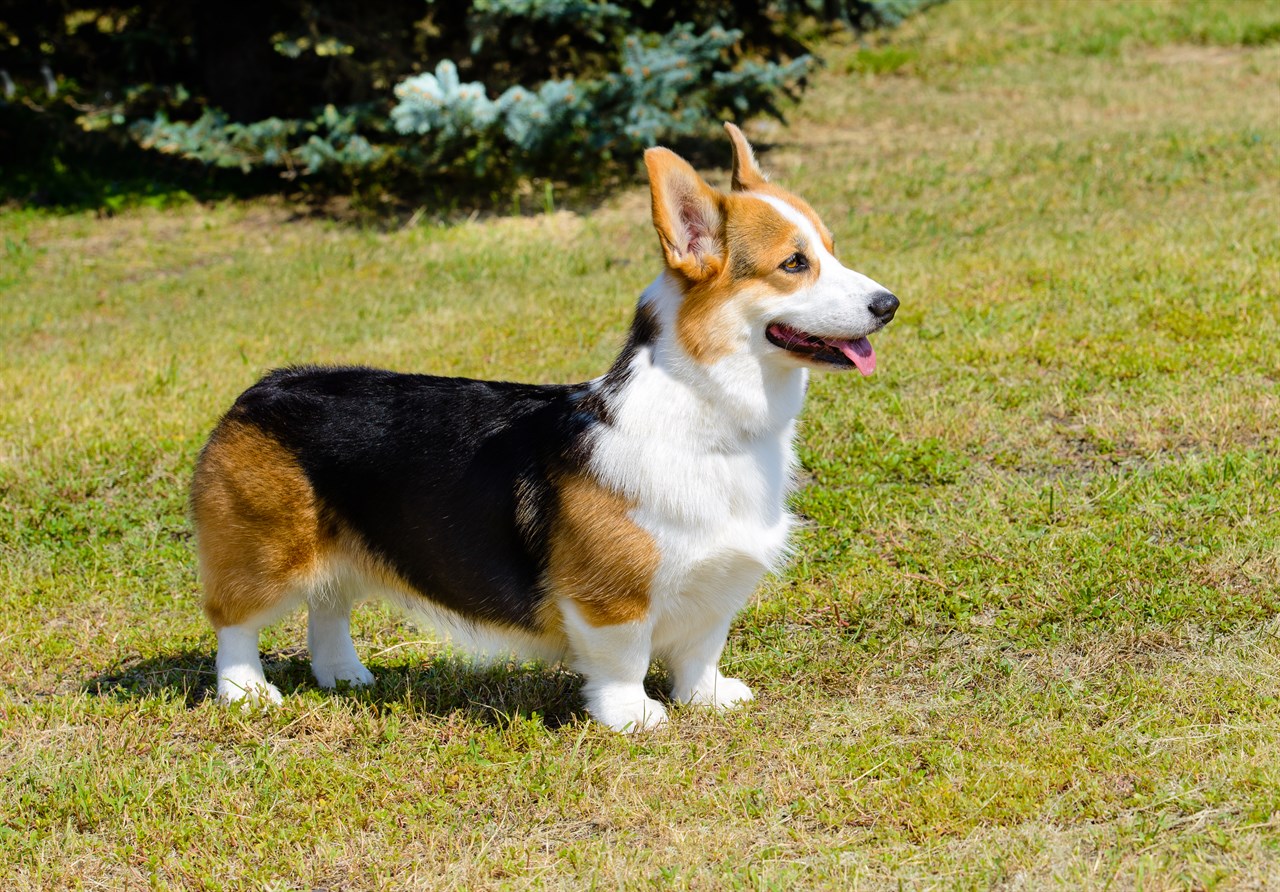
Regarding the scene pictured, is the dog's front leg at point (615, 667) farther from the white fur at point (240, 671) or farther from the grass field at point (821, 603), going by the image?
the white fur at point (240, 671)

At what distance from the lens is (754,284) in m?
3.45

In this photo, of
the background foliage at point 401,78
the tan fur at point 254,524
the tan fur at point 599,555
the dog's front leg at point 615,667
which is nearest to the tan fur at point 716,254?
the tan fur at point 599,555

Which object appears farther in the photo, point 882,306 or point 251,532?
point 251,532

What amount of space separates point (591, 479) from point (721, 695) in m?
0.91

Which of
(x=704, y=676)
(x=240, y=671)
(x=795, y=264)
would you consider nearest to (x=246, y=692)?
(x=240, y=671)

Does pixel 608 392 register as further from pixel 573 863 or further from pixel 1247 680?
pixel 1247 680

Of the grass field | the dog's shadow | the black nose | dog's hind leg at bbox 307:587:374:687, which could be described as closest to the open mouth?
the black nose

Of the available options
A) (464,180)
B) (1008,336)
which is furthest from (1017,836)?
(464,180)

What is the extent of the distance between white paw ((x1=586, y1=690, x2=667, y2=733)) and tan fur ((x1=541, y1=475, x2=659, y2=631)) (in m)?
0.29

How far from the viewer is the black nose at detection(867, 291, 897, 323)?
340cm

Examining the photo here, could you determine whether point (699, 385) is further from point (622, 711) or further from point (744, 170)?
point (622, 711)

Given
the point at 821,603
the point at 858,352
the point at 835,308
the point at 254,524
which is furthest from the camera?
the point at 821,603

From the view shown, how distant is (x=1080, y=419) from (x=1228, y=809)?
276cm

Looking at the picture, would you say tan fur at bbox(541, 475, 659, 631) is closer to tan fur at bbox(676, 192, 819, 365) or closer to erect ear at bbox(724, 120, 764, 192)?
tan fur at bbox(676, 192, 819, 365)
